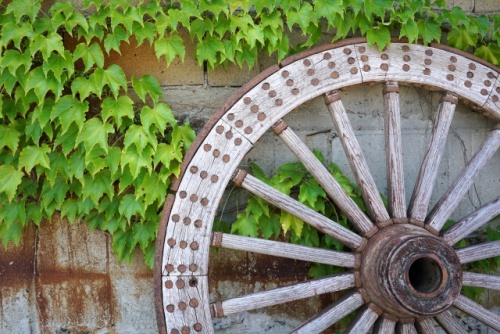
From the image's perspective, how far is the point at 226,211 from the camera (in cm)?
287

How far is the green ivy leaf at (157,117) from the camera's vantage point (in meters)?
2.55

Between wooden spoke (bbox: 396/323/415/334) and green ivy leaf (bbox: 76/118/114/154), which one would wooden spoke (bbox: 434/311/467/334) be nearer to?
wooden spoke (bbox: 396/323/415/334)

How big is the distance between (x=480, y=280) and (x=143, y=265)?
1.54 metres

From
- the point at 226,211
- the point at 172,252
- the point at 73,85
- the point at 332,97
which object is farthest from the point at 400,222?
the point at 73,85

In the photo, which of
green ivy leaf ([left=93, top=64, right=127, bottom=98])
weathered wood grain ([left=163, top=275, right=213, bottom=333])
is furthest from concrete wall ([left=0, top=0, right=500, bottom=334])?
weathered wood grain ([left=163, top=275, right=213, bottom=333])

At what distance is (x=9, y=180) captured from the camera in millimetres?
2523

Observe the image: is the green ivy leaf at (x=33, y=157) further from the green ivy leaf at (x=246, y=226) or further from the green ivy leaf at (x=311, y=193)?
the green ivy leaf at (x=311, y=193)

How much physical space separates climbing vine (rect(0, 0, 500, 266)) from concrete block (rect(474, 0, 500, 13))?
0.39 m

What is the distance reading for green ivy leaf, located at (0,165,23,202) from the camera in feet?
8.25

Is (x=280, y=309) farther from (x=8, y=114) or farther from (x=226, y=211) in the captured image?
(x=8, y=114)

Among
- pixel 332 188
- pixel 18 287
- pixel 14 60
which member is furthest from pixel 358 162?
pixel 18 287

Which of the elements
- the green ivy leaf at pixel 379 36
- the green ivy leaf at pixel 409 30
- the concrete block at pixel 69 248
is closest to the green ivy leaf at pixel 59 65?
the concrete block at pixel 69 248

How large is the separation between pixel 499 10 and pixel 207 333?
2.18m

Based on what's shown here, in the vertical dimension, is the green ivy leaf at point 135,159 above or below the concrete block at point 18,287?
above
